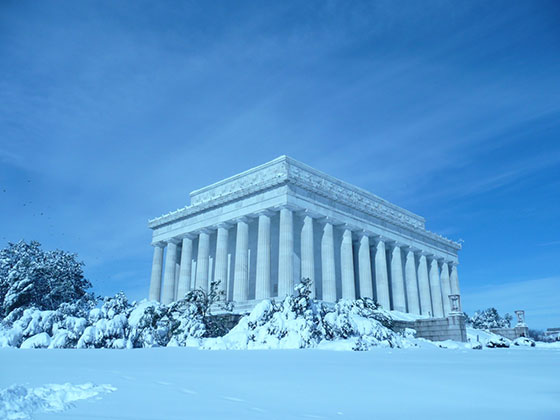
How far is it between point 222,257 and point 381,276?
85.8 ft

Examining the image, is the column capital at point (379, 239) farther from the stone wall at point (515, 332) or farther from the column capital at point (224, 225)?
the column capital at point (224, 225)

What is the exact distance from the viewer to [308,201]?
60812mm

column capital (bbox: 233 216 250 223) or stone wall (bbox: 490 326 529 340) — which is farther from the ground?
column capital (bbox: 233 216 250 223)

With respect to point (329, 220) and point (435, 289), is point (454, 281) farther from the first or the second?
point (329, 220)

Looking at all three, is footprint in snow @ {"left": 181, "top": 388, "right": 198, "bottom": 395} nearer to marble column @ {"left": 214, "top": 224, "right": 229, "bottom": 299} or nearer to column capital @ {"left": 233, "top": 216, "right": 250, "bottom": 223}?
marble column @ {"left": 214, "top": 224, "right": 229, "bottom": 299}

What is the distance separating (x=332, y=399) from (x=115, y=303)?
3114 cm

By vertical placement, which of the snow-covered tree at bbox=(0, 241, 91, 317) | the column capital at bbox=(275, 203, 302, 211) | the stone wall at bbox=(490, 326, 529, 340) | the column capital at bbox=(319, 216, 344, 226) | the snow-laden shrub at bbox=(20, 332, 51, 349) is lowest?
the snow-laden shrub at bbox=(20, 332, 51, 349)

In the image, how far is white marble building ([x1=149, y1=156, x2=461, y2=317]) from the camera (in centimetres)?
5878

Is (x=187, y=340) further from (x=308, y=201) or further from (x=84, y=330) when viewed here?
(x=308, y=201)

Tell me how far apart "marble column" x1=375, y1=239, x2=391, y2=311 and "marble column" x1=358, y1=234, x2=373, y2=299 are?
9.05ft

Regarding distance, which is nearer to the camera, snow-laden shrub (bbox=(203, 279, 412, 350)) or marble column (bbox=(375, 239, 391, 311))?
snow-laden shrub (bbox=(203, 279, 412, 350))

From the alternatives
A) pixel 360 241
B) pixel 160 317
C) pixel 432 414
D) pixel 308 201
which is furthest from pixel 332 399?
pixel 360 241

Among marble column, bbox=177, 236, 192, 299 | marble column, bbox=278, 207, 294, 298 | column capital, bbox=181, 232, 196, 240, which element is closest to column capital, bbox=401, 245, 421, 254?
marble column, bbox=278, 207, 294, 298

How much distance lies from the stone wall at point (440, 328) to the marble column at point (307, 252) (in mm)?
12503
